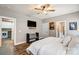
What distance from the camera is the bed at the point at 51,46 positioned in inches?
65.8

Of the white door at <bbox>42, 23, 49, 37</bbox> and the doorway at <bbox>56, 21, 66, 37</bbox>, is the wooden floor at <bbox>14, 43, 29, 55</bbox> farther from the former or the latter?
the doorway at <bbox>56, 21, 66, 37</bbox>

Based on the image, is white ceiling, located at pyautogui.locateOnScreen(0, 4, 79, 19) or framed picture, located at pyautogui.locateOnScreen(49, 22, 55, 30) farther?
framed picture, located at pyautogui.locateOnScreen(49, 22, 55, 30)

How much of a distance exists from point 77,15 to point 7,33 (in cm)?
139

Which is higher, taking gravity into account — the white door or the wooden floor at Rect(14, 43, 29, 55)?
the white door

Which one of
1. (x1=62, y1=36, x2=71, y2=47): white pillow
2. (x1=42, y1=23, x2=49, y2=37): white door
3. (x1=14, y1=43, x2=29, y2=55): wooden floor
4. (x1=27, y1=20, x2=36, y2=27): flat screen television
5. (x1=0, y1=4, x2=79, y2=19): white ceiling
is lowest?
(x1=14, y1=43, x2=29, y2=55): wooden floor

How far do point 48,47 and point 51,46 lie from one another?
63 millimetres

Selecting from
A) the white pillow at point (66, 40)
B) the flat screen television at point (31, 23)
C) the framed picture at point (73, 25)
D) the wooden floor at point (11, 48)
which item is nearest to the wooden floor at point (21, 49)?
the wooden floor at point (11, 48)

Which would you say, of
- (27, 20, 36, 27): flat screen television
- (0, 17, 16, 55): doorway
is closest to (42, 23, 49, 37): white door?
(27, 20, 36, 27): flat screen television

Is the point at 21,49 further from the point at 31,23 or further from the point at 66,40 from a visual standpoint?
the point at 66,40

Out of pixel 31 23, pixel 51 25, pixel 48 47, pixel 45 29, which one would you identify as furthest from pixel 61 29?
pixel 31 23

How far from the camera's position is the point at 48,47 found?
1.75m

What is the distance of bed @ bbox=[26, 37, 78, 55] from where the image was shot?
1671 millimetres

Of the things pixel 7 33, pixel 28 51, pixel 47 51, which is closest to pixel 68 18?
pixel 47 51

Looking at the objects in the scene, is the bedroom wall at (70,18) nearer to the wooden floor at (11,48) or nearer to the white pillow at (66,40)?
the white pillow at (66,40)
